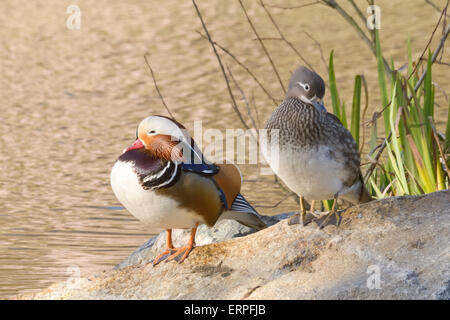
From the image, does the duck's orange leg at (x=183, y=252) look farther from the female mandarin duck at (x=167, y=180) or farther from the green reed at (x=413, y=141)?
the green reed at (x=413, y=141)

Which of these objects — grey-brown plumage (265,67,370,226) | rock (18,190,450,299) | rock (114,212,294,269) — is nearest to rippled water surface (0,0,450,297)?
rock (114,212,294,269)

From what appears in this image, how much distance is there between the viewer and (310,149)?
12.7 feet

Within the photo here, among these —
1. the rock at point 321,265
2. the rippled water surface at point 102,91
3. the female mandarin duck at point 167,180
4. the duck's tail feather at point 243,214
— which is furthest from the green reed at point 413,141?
the rippled water surface at point 102,91

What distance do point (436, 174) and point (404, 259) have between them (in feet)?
4.49

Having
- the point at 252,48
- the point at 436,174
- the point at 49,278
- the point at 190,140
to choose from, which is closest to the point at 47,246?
the point at 49,278

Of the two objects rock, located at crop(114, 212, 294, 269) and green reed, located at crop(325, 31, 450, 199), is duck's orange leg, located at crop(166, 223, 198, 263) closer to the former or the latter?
rock, located at crop(114, 212, 294, 269)

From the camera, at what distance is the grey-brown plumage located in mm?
3848

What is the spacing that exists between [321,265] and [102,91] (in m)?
6.86

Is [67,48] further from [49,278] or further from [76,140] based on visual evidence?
[49,278]

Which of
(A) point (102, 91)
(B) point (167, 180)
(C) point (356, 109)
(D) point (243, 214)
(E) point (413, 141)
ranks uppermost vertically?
(A) point (102, 91)

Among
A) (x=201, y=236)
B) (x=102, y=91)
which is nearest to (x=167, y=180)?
(x=201, y=236)

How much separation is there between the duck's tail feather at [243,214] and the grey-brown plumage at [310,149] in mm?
478

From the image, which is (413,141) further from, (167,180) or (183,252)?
(167,180)

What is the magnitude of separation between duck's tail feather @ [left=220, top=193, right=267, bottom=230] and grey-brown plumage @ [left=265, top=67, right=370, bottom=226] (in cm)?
48
